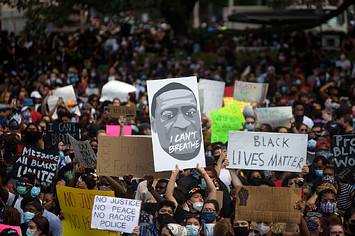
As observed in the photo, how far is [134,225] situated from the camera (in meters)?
6.57

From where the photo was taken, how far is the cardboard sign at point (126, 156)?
7.89 meters

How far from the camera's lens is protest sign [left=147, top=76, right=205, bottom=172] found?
300 inches

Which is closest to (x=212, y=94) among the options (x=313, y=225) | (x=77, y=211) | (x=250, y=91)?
(x=250, y=91)

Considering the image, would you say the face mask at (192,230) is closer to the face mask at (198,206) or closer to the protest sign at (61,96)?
the face mask at (198,206)

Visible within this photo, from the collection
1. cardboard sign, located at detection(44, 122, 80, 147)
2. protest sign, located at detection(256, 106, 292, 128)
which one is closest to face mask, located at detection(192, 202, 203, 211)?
cardboard sign, located at detection(44, 122, 80, 147)

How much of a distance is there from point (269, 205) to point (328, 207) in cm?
74

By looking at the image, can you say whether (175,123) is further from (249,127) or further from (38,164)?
(249,127)

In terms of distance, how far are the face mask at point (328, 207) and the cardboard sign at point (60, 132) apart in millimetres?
4487

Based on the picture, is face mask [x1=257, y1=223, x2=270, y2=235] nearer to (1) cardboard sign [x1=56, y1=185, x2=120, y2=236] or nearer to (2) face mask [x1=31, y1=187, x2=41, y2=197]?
(1) cardboard sign [x1=56, y1=185, x2=120, y2=236]

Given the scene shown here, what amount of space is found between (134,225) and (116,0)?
14415 millimetres

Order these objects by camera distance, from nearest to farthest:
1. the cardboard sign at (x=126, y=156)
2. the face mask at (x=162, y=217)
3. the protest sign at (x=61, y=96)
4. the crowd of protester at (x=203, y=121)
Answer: the face mask at (x=162, y=217), the crowd of protester at (x=203, y=121), the cardboard sign at (x=126, y=156), the protest sign at (x=61, y=96)

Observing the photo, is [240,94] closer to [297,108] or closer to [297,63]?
[297,108]

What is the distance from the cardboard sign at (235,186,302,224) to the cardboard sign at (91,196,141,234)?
104 cm

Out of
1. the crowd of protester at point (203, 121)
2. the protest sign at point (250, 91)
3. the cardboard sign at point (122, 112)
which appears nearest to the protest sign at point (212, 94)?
the protest sign at point (250, 91)
